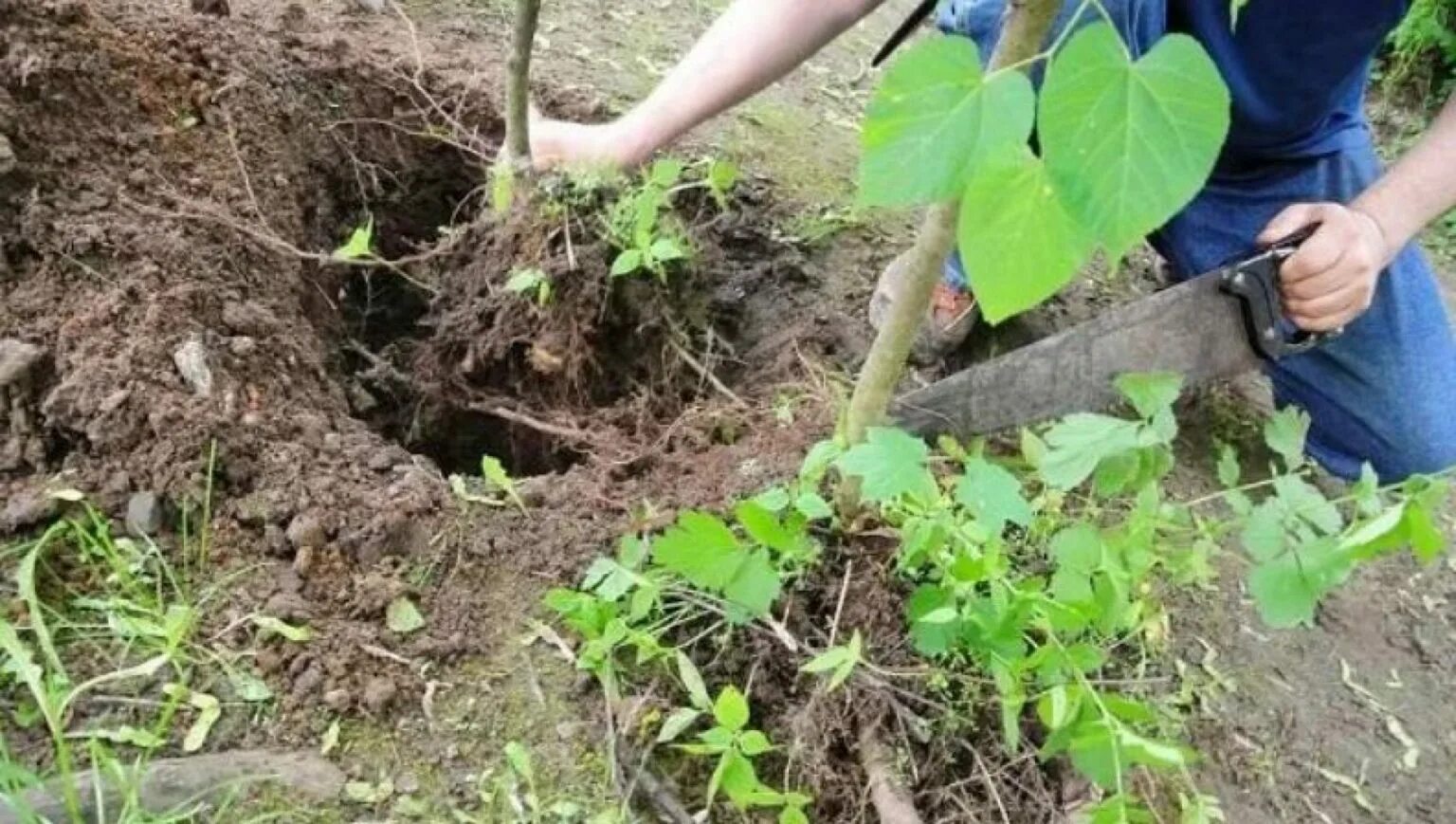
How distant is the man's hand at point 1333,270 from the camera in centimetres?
187

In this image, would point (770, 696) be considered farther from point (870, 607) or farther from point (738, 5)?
point (738, 5)

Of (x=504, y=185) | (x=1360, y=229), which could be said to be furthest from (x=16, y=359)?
(x=1360, y=229)

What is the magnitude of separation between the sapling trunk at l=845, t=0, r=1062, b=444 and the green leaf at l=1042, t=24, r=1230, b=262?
0.34 m

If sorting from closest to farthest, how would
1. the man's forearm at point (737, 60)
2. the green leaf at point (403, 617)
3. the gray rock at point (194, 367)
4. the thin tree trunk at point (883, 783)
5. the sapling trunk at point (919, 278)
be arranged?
the sapling trunk at point (919, 278)
the thin tree trunk at point (883, 783)
the green leaf at point (403, 617)
the gray rock at point (194, 367)
the man's forearm at point (737, 60)

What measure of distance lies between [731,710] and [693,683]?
0.10 metres

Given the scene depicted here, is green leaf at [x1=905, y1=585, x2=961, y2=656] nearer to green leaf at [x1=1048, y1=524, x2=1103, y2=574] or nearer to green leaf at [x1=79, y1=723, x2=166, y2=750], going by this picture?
green leaf at [x1=1048, y1=524, x2=1103, y2=574]

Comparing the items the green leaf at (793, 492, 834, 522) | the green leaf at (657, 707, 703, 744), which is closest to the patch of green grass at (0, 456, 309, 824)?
the green leaf at (657, 707, 703, 744)

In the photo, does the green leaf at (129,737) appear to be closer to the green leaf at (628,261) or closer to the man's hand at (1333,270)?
the green leaf at (628,261)

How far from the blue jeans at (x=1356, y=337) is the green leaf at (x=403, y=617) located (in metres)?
1.22

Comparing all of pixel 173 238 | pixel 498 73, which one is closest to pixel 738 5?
pixel 498 73

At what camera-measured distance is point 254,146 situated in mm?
2043

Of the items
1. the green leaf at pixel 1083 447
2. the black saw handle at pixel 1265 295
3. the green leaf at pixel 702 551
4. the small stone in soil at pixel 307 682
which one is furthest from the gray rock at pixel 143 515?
the black saw handle at pixel 1265 295

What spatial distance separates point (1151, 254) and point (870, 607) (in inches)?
49.0

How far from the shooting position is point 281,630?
58.3 inches
